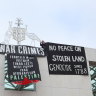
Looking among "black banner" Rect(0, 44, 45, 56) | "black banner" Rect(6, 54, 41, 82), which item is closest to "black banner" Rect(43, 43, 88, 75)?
"black banner" Rect(0, 44, 45, 56)

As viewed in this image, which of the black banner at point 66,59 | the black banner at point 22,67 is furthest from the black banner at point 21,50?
the black banner at point 66,59

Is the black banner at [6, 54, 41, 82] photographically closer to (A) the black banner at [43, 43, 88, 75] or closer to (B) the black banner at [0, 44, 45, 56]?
(B) the black banner at [0, 44, 45, 56]

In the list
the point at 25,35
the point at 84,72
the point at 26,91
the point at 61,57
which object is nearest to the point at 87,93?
the point at 84,72

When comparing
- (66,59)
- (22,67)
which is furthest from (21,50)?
(66,59)

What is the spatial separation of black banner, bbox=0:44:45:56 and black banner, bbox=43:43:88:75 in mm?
688

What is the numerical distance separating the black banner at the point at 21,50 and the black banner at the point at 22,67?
0.52 m

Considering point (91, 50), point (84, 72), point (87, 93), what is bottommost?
point (87, 93)

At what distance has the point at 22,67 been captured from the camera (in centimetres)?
1806

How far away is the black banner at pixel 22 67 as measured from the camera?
690 inches

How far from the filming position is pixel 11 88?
17812 mm

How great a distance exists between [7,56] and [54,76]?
10.7 feet

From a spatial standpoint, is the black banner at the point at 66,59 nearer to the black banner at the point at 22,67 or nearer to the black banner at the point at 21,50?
the black banner at the point at 21,50

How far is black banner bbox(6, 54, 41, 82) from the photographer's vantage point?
1753 cm

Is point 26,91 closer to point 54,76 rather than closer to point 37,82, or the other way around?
point 37,82
